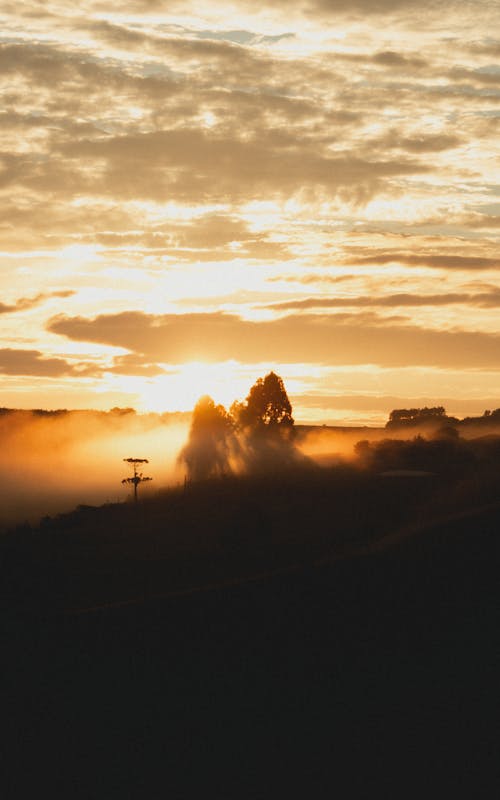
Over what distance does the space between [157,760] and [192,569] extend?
47.4 m

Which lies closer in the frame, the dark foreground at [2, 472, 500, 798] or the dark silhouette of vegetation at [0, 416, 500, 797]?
the dark foreground at [2, 472, 500, 798]

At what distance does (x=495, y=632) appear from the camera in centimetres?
5272

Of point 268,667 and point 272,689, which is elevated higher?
point 268,667

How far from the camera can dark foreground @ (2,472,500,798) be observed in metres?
38.3

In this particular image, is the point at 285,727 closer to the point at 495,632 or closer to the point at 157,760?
the point at 157,760

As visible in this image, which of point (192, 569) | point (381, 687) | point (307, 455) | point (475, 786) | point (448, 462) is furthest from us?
point (307, 455)

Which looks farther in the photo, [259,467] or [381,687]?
[259,467]

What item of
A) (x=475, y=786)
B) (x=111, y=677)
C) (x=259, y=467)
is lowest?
(x=475, y=786)

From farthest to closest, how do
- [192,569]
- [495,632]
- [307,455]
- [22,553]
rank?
[307,455] → [22,553] → [192,569] → [495,632]

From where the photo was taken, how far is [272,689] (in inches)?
1853

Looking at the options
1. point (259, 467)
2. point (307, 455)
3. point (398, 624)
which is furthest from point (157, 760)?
point (307, 455)

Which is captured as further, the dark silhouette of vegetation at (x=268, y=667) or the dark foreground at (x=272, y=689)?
the dark silhouette of vegetation at (x=268, y=667)

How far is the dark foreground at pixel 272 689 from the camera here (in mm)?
38344

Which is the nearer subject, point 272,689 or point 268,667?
point 272,689
